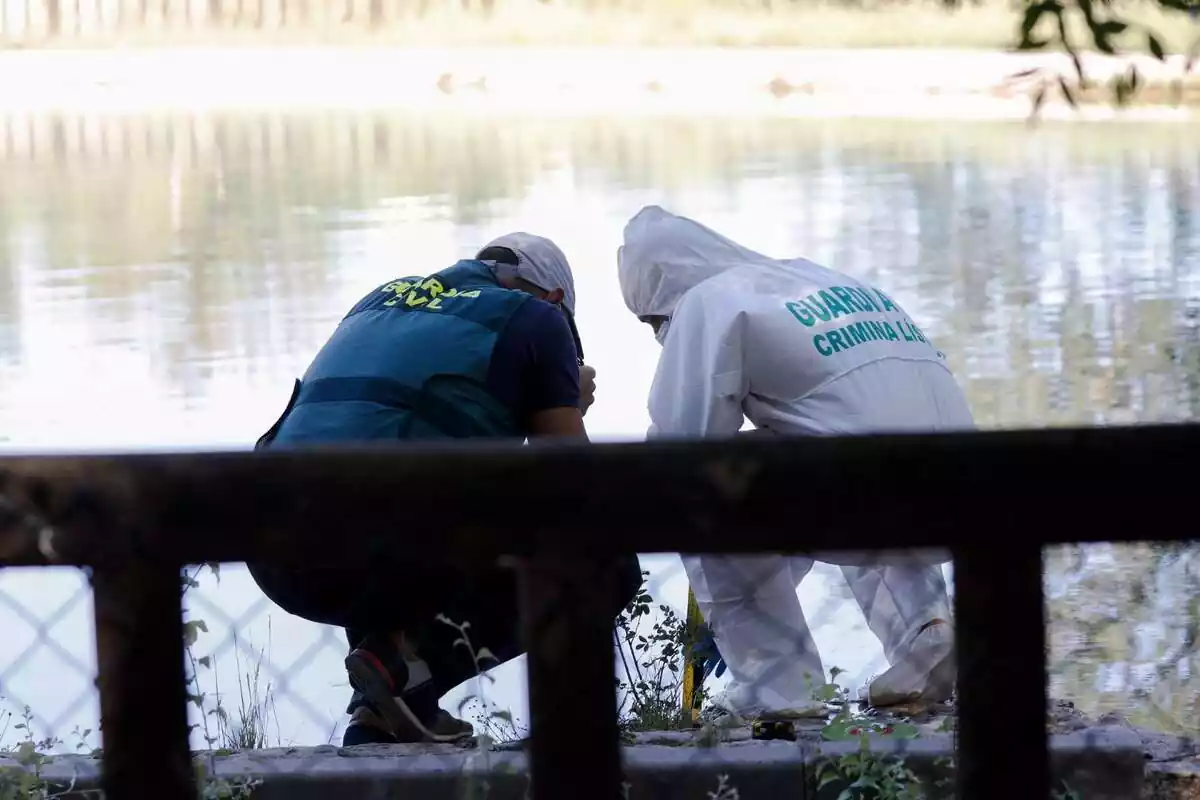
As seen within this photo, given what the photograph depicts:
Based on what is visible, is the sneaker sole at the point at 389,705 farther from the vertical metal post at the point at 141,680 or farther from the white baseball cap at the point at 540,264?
the vertical metal post at the point at 141,680

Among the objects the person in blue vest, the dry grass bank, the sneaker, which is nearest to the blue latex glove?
the person in blue vest

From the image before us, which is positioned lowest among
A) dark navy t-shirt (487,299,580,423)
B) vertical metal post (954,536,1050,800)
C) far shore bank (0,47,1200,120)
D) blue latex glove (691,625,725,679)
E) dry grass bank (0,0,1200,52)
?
blue latex glove (691,625,725,679)

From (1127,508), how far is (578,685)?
53cm

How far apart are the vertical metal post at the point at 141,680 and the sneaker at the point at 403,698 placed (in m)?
1.93

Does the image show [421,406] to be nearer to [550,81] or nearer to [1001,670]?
[1001,670]

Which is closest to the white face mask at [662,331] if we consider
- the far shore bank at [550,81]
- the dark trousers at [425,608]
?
the dark trousers at [425,608]

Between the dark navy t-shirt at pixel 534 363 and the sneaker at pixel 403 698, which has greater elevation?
the dark navy t-shirt at pixel 534 363

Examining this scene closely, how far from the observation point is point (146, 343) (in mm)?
9953

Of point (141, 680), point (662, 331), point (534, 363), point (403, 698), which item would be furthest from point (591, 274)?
point (141, 680)

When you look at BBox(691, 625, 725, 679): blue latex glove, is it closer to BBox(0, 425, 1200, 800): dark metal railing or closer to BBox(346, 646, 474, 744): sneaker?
BBox(346, 646, 474, 744): sneaker

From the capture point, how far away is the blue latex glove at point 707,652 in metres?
4.08

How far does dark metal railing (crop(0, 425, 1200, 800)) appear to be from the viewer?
1.60m

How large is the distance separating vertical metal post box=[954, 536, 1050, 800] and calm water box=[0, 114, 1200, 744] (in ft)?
5.26

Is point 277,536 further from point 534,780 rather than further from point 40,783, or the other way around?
point 40,783
